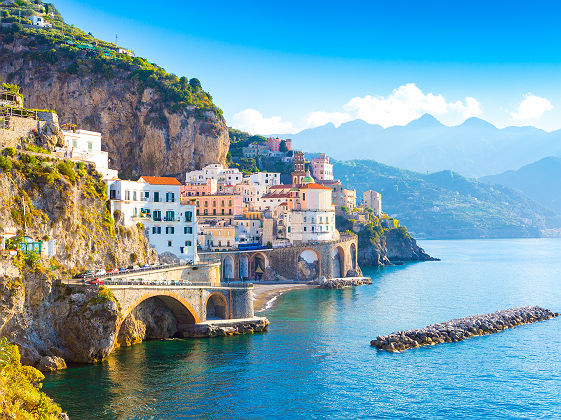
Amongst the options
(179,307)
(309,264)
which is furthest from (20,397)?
(309,264)

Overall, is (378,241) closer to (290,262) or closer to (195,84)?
(290,262)

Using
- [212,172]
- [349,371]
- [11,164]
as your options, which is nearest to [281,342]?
[349,371]

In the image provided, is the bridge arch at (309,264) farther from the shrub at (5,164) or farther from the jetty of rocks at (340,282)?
the shrub at (5,164)

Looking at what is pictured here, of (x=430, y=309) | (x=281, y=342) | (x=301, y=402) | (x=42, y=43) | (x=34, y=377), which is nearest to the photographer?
(x=34, y=377)

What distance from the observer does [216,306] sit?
71625mm

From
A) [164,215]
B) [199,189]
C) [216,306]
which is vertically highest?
[199,189]

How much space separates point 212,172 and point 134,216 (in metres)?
75.7

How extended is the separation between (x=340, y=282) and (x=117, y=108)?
242ft

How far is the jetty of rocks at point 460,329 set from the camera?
6626 centimetres

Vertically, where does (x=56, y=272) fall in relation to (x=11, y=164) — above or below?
below

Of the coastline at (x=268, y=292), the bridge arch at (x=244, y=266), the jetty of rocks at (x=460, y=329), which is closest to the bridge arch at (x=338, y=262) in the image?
the coastline at (x=268, y=292)

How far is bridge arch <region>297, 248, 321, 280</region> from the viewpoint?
123875 millimetres

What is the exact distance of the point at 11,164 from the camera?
56281 millimetres

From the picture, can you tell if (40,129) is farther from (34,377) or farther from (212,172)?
(212,172)
